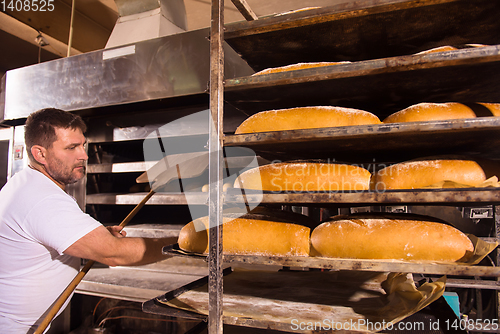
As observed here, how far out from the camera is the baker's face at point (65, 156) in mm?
1631

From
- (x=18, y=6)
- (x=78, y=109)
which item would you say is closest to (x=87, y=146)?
(x=78, y=109)

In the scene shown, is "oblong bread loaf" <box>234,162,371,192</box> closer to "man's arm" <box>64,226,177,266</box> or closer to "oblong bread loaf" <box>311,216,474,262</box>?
"oblong bread loaf" <box>311,216,474,262</box>

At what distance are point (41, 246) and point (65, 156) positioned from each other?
0.54 m

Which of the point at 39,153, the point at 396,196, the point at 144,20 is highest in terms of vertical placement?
the point at 144,20

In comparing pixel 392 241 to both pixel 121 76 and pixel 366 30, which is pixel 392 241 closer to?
pixel 366 30

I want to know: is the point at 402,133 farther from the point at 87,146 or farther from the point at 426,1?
the point at 87,146

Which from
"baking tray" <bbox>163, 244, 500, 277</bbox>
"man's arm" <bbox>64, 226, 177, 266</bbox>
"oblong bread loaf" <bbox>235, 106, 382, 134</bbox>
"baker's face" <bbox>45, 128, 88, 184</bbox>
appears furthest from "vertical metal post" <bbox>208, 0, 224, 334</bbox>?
"baker's face" <bbox>45, 128, 88, 184</bbox>

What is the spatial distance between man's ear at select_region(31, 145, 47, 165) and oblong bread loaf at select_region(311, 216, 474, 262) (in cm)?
154

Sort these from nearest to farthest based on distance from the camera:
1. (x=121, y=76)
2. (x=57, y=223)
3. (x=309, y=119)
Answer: (x=309, y=119)
(x=57, y=223)
(x=121, y=76)

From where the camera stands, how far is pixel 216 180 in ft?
3.25

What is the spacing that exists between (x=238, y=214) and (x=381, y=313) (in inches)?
23.8

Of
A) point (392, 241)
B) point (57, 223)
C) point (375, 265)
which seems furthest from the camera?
point (57, 223)

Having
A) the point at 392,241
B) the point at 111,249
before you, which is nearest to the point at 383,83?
the point at 392,241

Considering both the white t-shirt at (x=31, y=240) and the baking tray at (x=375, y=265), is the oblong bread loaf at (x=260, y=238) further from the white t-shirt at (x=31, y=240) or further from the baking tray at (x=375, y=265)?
the white t-shirt at (x=31, y=240)
